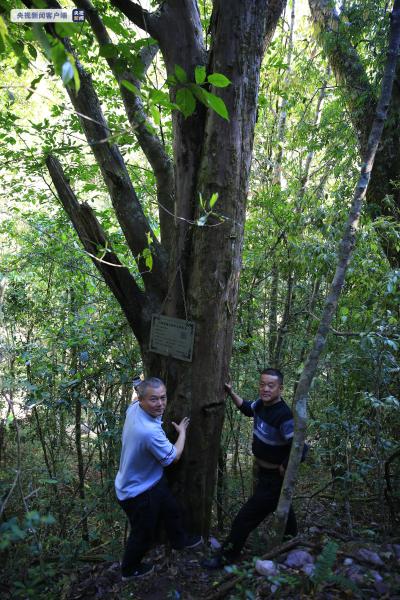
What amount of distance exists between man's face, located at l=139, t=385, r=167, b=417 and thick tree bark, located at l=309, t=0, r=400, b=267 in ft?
13.5

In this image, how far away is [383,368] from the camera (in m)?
4.15

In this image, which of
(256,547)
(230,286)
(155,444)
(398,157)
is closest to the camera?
(155,444)

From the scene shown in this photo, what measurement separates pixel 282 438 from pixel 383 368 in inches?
48.2

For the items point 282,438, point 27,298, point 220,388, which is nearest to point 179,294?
point 220,388

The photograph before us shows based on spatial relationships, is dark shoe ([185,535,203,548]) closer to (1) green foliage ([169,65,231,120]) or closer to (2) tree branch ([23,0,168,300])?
(2) tree branch ([23,0,168,300])

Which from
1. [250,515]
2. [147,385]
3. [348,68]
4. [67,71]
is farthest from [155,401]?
[348,68]

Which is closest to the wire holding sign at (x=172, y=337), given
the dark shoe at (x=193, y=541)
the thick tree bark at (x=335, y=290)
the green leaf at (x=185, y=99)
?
the thick tree bark at (x=335, y=290)

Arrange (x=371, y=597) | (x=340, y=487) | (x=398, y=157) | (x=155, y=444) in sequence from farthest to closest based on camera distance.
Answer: (x=398, y=157) → (x=340, y=487) → (x=155, y=444) → (x=371, y=597)

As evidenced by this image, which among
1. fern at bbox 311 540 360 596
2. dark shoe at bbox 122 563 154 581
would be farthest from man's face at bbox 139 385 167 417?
fern at bbox 311 540 360 596

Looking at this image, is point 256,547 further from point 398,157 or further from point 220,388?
point 398,157

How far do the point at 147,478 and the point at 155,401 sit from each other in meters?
0.64

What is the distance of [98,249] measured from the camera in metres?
3.89

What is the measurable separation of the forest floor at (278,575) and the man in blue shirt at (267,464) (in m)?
0.17

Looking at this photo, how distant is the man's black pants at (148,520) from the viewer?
138 inches
